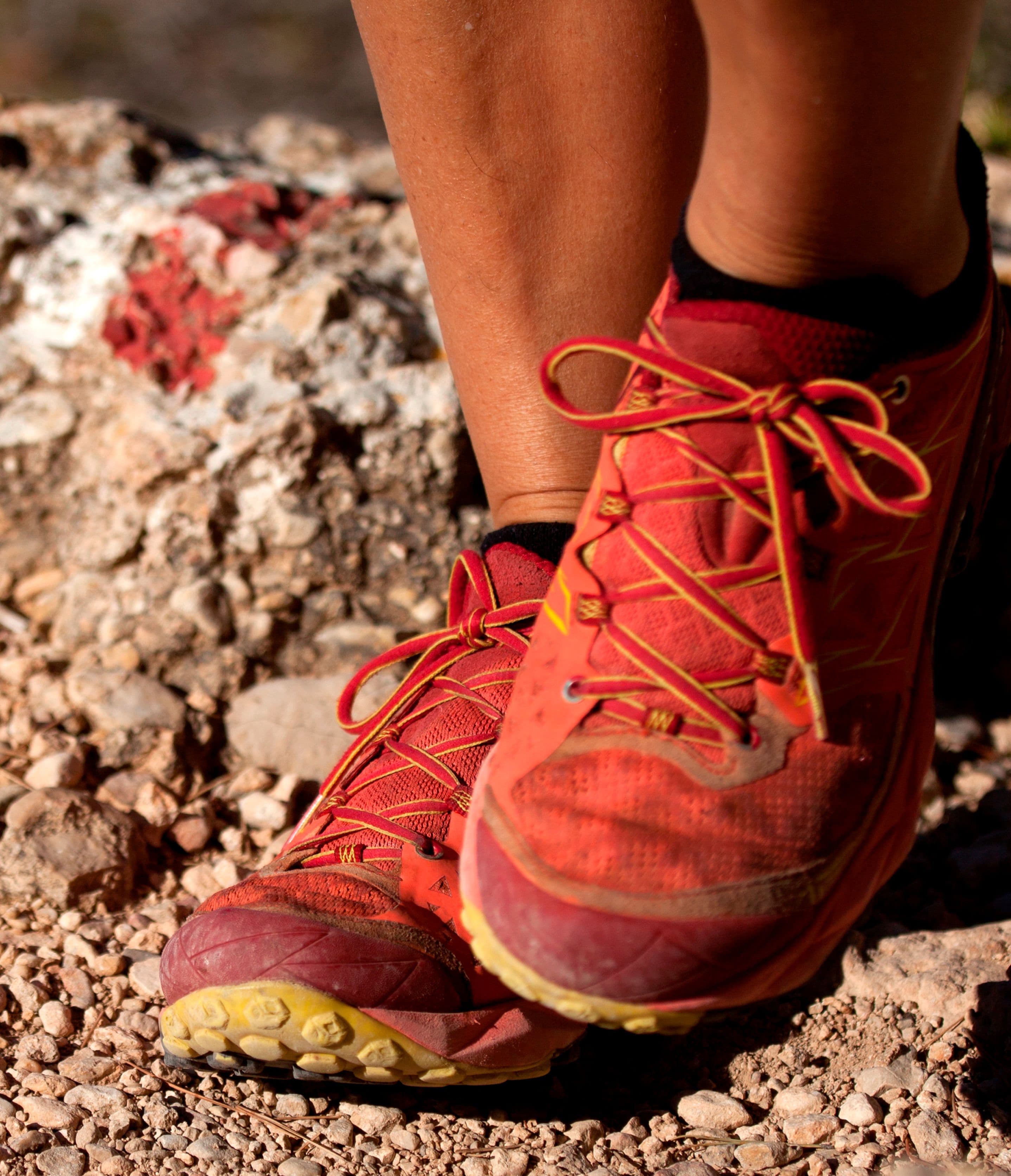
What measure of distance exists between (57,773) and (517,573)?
30.8 inches

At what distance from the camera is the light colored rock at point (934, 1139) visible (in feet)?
3.78

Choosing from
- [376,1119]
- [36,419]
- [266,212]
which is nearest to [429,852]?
[376,1119]

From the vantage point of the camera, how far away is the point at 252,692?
1907mm

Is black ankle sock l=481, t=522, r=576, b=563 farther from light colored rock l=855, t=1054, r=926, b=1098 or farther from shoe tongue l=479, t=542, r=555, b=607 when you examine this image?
light colored rock l=855, t=1054, r=926, b=1098

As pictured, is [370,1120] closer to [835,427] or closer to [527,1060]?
[527,1060]

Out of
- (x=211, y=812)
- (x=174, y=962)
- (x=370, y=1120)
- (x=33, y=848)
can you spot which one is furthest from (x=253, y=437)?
(x=370, y=1120)

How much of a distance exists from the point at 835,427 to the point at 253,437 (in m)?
1.20

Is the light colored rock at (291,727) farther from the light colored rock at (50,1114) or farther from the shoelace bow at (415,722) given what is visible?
the light colored rock at (50,1114)

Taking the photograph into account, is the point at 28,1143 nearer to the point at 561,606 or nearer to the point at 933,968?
the point at 561,606

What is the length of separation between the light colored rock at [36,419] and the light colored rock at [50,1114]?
1.27m

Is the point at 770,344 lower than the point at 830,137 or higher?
lower

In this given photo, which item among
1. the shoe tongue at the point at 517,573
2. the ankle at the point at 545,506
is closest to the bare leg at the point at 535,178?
the ankle at the point at 545,506

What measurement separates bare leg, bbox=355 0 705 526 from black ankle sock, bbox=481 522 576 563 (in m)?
0.03

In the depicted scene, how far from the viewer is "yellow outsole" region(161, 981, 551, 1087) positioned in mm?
1109
